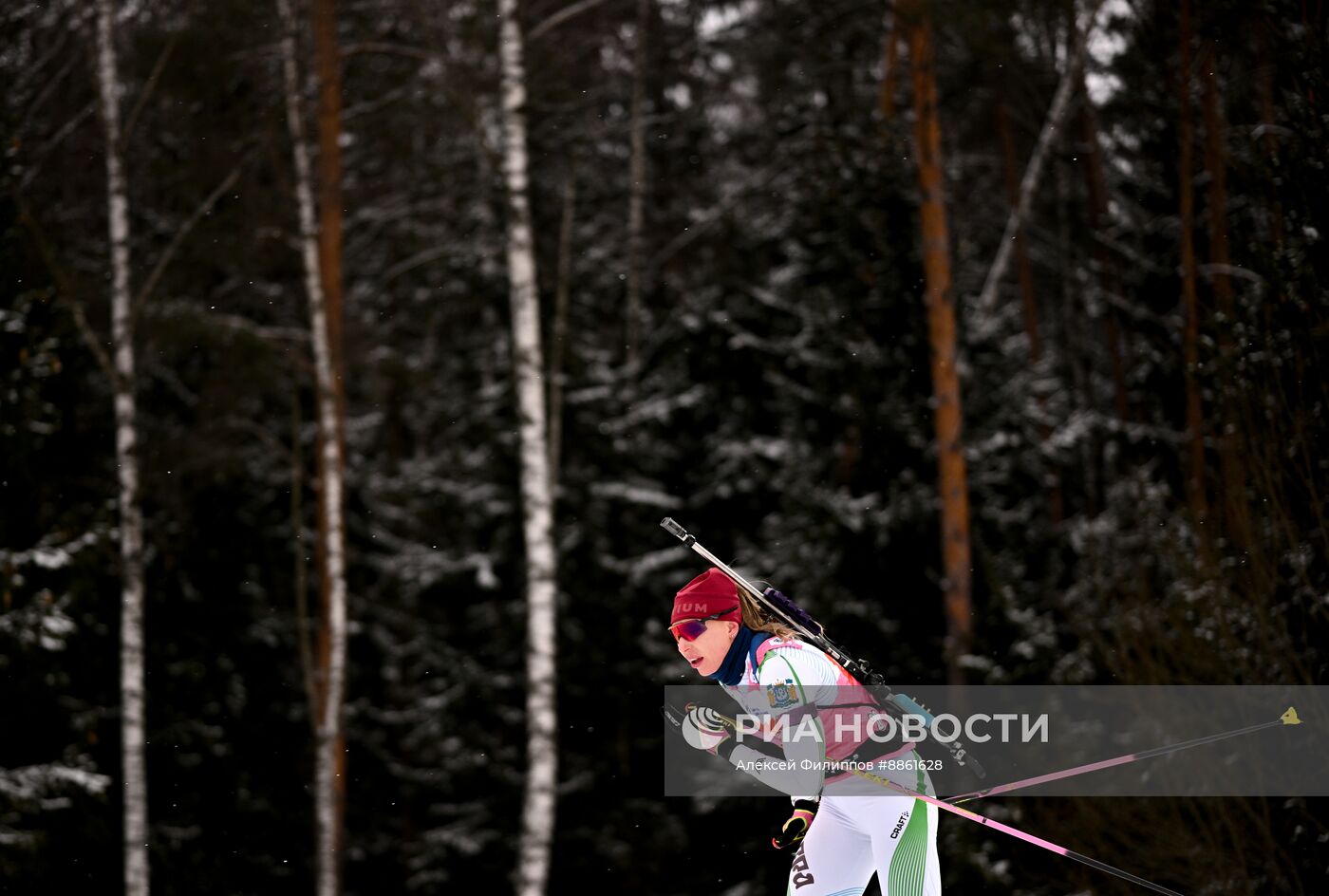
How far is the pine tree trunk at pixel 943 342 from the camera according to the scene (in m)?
12.9

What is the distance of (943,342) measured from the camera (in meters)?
13.1

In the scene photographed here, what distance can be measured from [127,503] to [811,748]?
9.82 metres

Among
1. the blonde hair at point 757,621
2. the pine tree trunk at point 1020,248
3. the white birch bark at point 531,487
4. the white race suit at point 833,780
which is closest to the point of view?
the white race suit at point 833,780

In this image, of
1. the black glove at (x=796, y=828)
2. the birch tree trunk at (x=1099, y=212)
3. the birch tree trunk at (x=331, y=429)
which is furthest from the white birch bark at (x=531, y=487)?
the birch tree trunk at (x=1099, y=212)

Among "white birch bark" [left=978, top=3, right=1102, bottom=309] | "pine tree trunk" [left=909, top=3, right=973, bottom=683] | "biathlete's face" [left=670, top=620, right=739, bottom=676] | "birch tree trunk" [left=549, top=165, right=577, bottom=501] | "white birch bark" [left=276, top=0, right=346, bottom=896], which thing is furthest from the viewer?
"birch tree trunk" [left=549, top=165, right=577, bottom=501]

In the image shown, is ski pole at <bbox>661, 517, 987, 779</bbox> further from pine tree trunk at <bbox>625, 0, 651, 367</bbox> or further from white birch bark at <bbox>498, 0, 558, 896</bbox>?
pine tree trunk at <bbox>625, 0, 651, 367</bbox>

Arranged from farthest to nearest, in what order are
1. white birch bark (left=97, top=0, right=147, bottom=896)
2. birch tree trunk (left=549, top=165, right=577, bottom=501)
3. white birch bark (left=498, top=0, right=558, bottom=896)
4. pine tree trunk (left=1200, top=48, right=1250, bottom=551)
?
birch tree trunk (left=549, top=165, right=577, bottom=501) < white birch bark (left=97, top=0, right=147, bottom=896) < white birch bark (left=498, top=0, right=558, bottom=896) < pine tree trunk (left=1200, top=48, right=1250, bottom=551)

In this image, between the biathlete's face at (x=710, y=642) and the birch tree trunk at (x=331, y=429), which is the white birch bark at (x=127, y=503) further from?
the biathlete's face at (x=710, y=642)

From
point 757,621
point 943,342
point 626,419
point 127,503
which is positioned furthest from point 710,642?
point 626,419

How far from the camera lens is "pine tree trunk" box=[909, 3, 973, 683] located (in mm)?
12891

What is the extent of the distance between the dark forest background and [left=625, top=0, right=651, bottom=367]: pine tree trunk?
0.49 m

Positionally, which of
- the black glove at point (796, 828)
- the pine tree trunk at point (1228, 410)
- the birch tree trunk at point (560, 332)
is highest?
the birch tree trunk at point (560, 332)

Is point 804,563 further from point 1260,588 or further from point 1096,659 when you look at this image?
point 1260,588

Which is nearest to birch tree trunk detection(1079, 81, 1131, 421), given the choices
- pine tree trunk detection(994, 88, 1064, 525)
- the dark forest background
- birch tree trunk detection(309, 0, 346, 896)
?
the dark forest background
